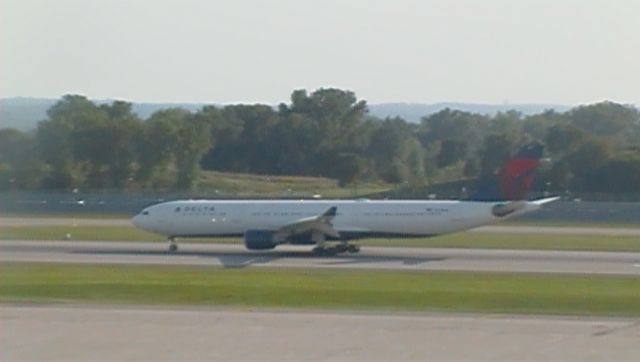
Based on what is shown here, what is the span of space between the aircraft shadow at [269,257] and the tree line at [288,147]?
32.1m

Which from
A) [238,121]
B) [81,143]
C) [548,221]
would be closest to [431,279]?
[548,221]

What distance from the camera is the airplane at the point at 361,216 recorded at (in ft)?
187

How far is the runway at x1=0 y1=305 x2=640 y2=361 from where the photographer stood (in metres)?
23.3

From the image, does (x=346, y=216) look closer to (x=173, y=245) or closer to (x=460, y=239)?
(x=173, y=245)

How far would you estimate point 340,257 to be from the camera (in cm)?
5588

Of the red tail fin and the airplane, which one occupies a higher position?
the red tail fin

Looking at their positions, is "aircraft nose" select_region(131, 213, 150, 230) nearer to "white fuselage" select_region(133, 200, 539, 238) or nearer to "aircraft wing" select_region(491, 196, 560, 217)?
"white fuselage" select_region(133, 200, 539, 238)

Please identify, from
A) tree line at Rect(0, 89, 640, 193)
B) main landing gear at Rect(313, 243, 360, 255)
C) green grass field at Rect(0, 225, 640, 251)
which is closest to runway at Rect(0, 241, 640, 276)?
main landing gear at Rect(313, 243, 360, 255)

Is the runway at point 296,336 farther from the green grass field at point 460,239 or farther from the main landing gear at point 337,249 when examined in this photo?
the green grass field at point 460,239

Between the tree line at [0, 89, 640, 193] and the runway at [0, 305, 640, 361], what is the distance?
59484 millimetres

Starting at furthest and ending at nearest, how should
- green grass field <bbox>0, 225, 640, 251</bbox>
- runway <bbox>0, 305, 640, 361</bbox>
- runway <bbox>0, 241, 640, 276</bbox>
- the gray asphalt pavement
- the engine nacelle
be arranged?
the gray asphalt pavement → green grass field <bbox>0, 225, 640, 251</bbox> → the engine nacelle → runway <bbox>0, 241, 640, 276</bbox> → runway <bbox>0, 305, 640, 361</bbox>

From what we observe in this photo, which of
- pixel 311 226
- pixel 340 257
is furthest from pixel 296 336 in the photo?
pixel 311 226

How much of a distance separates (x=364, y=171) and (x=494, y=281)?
78138 millimetres

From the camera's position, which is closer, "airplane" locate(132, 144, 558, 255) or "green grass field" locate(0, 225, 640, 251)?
"airplane" locate(132, 144, 558, 255)
